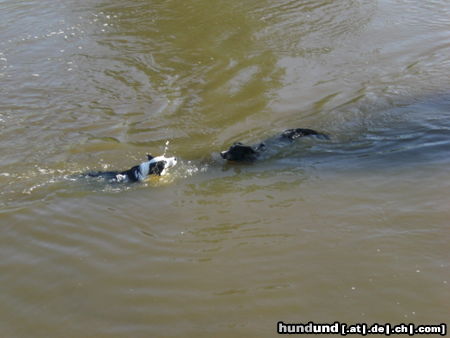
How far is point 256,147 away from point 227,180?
80cm

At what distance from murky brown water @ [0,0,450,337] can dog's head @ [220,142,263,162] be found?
5.3 inches

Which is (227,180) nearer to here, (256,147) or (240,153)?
(240,153)

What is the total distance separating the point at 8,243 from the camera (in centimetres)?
479

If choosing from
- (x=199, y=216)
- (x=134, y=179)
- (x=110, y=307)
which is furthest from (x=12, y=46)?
(x=110, y=307)

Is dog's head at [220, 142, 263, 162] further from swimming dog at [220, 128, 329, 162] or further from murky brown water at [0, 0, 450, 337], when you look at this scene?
murky brown water at [0, 0, 450, 337]

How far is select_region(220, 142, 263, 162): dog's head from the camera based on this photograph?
6.00 m

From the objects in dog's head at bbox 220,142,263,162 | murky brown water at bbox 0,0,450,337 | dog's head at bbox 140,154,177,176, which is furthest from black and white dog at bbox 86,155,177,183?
dog's head at bbox 220,142,263,162

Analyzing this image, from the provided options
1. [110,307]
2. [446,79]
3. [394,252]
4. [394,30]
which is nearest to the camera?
[110,307]

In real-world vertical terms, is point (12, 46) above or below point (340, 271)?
above

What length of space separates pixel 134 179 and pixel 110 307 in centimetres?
226

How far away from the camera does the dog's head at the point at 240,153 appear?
600cm

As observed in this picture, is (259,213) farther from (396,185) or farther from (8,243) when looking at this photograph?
(8,243)

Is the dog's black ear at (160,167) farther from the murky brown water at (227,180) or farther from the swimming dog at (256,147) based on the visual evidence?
the swimming dog at (256,147)

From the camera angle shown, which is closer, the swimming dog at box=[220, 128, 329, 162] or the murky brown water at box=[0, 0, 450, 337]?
the murky brown water at box=[0, 0, 450, 337]
